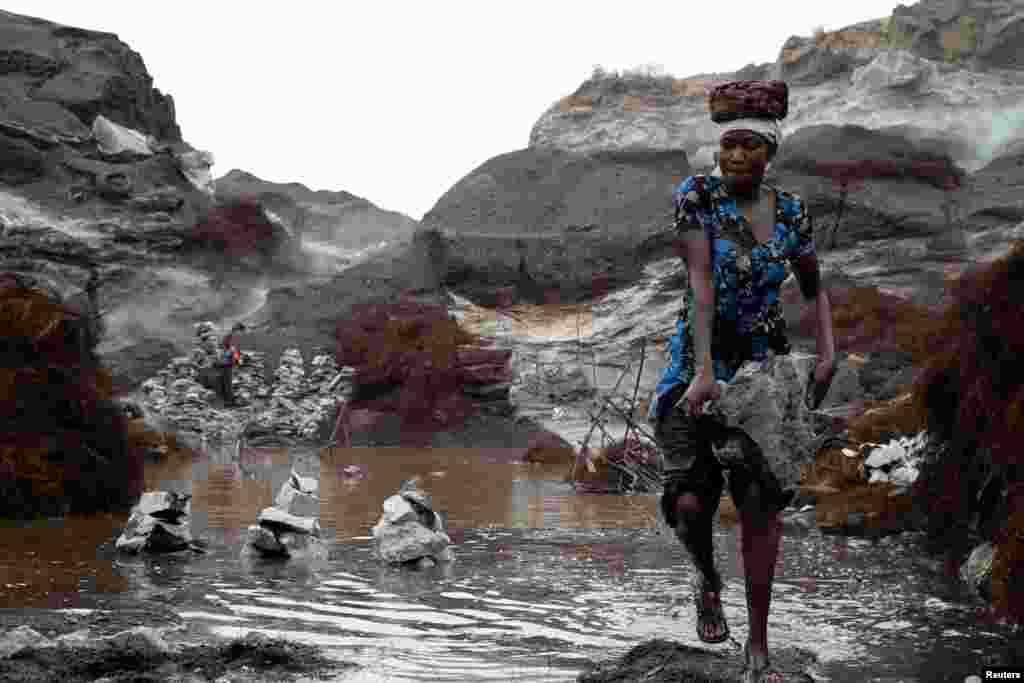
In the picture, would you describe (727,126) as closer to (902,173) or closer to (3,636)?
(3,636)

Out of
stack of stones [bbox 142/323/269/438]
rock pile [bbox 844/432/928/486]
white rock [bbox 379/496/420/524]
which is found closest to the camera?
white rock [bbox 379/496/420/524]

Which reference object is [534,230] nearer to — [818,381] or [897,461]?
[897,461]

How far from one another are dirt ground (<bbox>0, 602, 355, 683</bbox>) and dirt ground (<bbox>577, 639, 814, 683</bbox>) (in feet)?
2.69

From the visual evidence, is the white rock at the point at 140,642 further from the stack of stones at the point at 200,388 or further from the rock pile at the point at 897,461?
the stack of stones at the point at 200,388

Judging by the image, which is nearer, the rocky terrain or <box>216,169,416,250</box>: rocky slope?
the rocky terrain

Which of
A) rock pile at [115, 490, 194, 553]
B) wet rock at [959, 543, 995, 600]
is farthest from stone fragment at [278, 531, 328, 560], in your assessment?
wet rock at [959, 543, 995, 600]

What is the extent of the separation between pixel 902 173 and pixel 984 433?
3334cm

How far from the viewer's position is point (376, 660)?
3.94 metres

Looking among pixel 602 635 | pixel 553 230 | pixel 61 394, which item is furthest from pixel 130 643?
pixel 553 230

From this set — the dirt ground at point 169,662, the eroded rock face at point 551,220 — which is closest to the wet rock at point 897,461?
the dirt ground at point 169,662

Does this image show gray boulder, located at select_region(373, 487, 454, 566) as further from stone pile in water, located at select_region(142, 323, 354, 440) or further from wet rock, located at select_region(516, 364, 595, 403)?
wet rock, located at select_region(516, 364, 595, 403)

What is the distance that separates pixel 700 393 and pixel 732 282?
369 millimetres

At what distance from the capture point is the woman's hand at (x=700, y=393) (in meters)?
3.66

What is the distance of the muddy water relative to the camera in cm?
409
